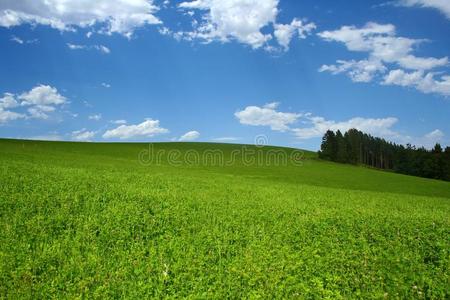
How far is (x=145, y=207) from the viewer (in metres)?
15.0

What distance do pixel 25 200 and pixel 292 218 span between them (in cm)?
1032

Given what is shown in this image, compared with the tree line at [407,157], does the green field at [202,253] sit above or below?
below

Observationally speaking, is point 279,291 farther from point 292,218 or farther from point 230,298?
point 292,218

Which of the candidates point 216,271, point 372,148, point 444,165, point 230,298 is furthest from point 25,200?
point 372,148

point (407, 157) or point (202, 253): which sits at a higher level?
point (407, 157)

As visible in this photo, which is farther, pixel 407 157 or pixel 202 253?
pixel 407 157

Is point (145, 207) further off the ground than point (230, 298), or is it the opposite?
point (145, 207)

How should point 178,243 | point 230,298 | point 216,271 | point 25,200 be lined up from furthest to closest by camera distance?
point 25,200 → point 178,243 → point 216,271 → point 230,298

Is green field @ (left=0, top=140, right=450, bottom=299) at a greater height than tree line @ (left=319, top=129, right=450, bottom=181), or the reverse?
tree line @ (left=319, top=129, right=450, bottom=181)

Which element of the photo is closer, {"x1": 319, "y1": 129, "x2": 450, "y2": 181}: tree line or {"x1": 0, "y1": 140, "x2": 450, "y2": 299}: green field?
{"x1": 0, "y1": 140, "x2": 450, "y2": 299}: green field

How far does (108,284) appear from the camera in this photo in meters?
8.52

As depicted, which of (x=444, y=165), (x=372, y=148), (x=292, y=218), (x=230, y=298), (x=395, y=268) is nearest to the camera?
(x=230, y=298)

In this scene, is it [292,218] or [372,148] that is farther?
[372,148]

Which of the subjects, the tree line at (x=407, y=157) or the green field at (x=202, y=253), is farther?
the tree line at (x=407, y=157)
